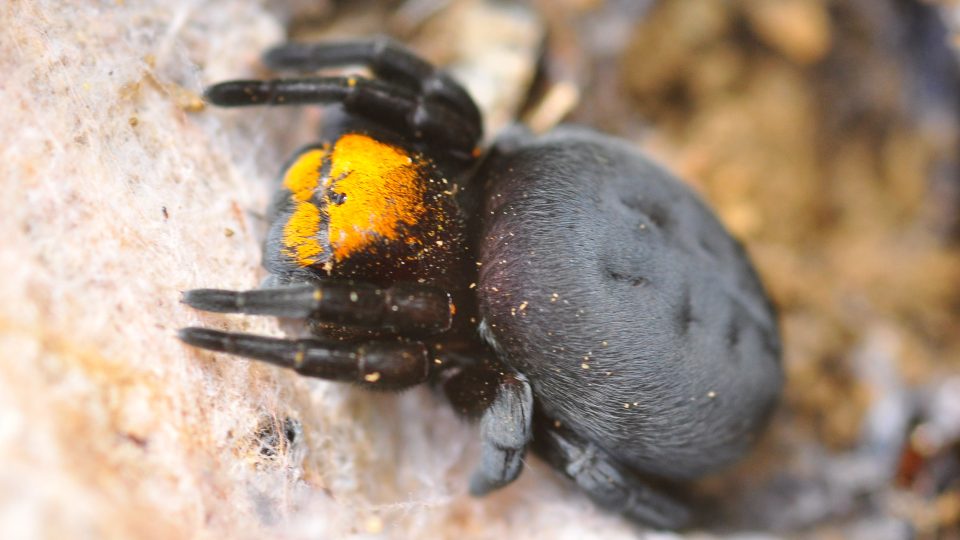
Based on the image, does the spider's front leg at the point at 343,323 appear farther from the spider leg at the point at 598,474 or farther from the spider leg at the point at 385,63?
the spider leg at the point at 385,63

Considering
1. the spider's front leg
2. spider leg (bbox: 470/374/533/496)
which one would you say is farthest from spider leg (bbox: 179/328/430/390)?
spider leg (bbox: 470/374/533/496)

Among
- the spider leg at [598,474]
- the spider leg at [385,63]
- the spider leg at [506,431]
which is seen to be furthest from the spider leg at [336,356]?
the spider leg at [385,63]

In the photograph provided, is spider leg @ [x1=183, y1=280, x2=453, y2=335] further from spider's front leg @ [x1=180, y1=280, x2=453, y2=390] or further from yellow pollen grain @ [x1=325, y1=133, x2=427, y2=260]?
yellow pollen grain @ [x1=325, y1=133, x2=427, y2=260]

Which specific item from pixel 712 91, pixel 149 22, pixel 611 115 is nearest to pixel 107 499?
pixel 149 22

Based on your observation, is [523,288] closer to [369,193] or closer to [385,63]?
[369,193]

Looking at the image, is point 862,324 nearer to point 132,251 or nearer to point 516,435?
point 516,435

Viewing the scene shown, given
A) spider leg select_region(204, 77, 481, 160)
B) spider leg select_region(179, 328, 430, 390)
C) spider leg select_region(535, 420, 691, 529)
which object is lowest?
spider leg select_region(535, 420, 691, 529)
